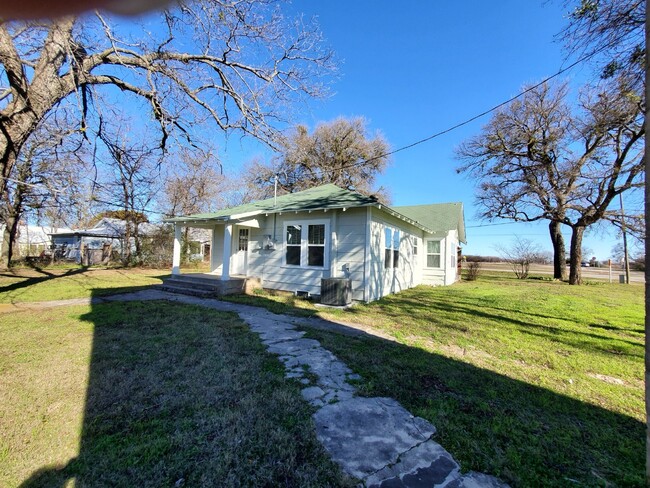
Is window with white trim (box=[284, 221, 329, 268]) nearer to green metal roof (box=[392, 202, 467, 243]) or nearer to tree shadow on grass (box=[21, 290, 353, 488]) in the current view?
tree shadow on grass (box=[21, 290, 353, 488])

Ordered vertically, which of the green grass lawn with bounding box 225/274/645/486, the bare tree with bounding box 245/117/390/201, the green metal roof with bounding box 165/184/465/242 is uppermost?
the bare tree with bounding box 245/117/390/201

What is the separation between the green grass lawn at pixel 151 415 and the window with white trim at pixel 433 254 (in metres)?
12.6

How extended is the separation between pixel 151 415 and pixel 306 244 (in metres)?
6.99

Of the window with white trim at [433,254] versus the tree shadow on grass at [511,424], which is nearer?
the tree shadow on grass at [511,424]

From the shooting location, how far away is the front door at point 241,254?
11062 millimetres

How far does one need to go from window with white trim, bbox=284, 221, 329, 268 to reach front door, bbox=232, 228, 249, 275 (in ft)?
7.02

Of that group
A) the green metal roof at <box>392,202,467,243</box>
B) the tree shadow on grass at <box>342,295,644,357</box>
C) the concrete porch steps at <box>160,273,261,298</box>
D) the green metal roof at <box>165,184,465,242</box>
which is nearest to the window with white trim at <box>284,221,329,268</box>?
the green metal roof at <box>165,184,465,242</box>

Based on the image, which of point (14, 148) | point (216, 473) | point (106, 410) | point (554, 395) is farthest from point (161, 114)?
point (554, 395)

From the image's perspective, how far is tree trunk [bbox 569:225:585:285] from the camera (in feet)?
54.3

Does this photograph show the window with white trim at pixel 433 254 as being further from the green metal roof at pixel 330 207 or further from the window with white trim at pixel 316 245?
the window with white trim at pixel 316 245

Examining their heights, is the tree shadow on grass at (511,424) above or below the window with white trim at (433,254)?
below

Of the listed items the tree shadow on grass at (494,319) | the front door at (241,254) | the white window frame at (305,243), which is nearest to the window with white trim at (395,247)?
the tree shadow on grass at (494,319)

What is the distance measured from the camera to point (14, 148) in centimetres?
564

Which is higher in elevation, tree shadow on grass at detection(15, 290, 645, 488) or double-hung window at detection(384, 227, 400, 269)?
→ double-hung window at detection(384, 227, 400, 269)
